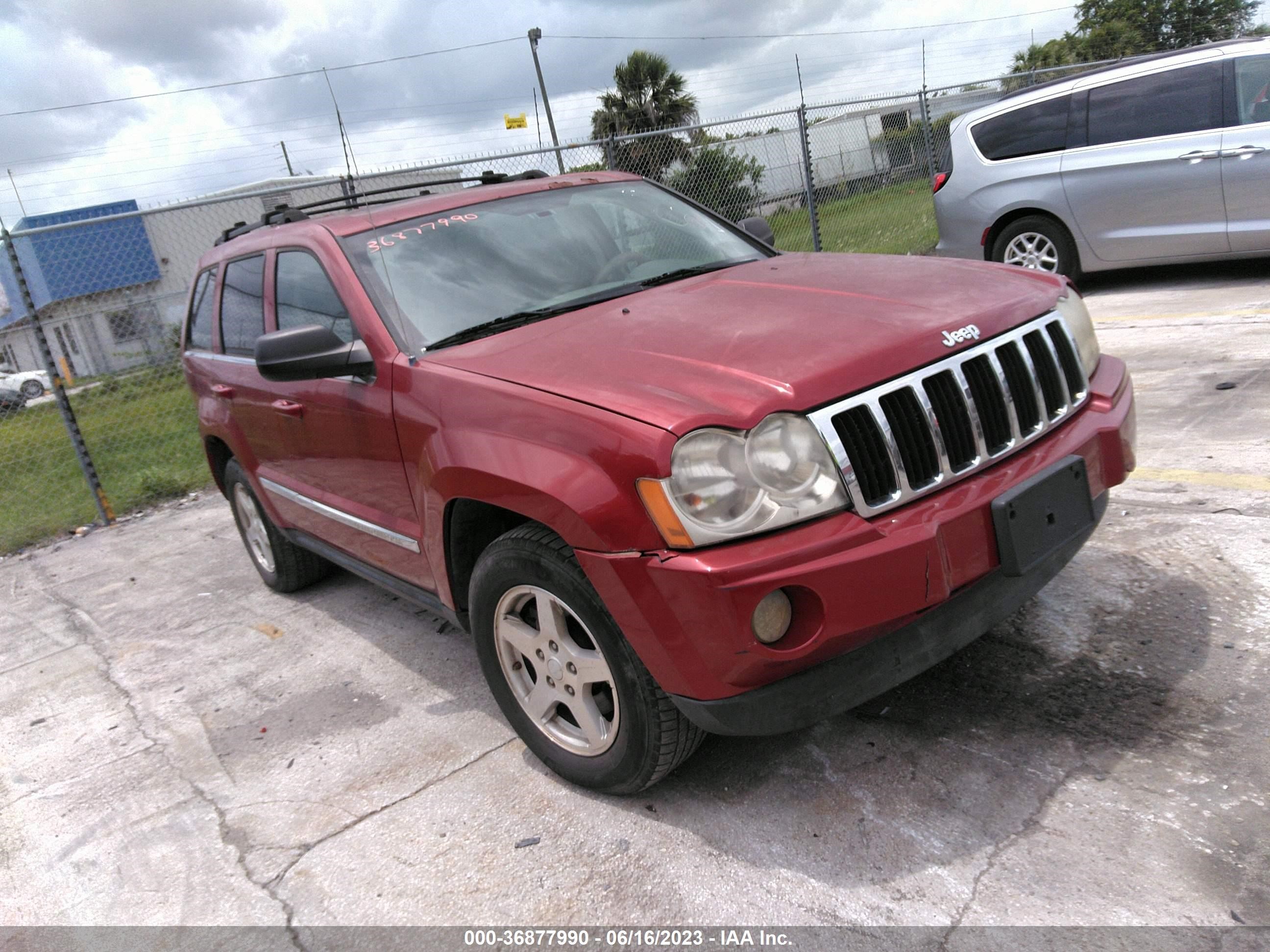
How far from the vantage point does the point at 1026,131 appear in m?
8.09

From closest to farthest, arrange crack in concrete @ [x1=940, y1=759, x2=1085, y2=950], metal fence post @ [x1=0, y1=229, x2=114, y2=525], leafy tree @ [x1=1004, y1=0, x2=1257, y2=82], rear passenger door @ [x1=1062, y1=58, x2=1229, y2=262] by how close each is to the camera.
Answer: crack in concrete @ [x1=940, y1=759, x2=1085, y2=950]
metal fence post @ [x1=0, y1=229, x2=114, y2=525]
rear passenger door @ [x1=1062, y1=58, x2=1229, y2=262]
leafy tree @ [x1=1004, y1=0, x2=1257, y2=82]

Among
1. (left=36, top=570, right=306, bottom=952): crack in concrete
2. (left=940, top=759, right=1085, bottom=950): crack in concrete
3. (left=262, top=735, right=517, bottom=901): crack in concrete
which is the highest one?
(left=36, top=570, right=306, bottom=952): crack in concrete

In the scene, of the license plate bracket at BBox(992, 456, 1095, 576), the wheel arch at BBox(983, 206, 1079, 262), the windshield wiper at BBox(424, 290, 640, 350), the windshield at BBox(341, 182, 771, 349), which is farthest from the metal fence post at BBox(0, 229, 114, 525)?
the wheel arch at BBox(983, 206, 1079, 262)

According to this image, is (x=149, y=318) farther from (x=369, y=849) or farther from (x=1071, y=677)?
(x=1071, y=677)

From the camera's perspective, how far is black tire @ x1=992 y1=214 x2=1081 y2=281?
26.3 feet

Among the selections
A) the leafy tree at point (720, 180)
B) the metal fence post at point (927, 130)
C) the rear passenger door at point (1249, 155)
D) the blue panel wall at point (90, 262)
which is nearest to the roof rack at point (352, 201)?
the rear passenger door at point (1249, 155)

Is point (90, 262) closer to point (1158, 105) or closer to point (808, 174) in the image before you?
point (808, 174)

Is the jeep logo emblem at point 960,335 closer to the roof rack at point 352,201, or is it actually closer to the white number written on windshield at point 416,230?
the white number written on windshield at point 416,230

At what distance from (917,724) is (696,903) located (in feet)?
2.99

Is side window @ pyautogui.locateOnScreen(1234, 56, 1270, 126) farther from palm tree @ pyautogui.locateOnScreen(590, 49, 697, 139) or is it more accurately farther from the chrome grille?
palm tree @ pyautogui.locateOnScreen(590, 49, 697, 139)

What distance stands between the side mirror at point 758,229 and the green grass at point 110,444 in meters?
5.91

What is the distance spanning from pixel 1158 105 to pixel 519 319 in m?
6.56

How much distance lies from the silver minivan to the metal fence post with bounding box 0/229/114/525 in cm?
724

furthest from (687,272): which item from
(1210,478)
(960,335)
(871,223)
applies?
(871,223)
